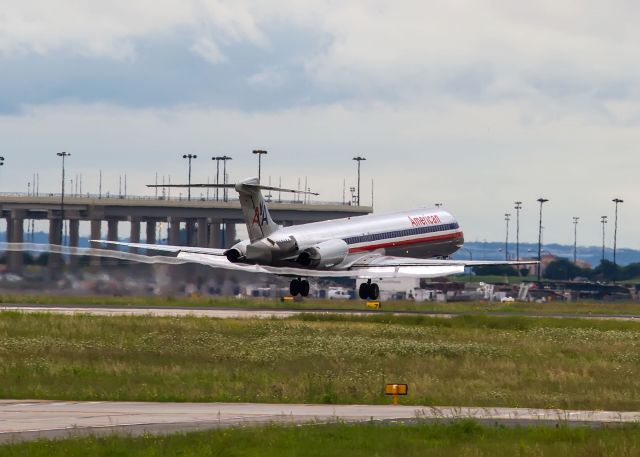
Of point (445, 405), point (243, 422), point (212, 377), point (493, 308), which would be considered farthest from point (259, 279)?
point (243, 422)

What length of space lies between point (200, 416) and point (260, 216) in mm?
52763

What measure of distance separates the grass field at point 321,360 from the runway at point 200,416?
7.79 ft

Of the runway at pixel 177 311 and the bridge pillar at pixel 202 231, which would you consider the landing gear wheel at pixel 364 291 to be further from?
the bridge pillar at pixel 202 231

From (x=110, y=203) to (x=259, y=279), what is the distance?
10984cm

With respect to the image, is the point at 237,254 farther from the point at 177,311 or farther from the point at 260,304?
the point at 177,311

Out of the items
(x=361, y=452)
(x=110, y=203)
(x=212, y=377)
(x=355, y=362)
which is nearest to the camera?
(x=361, y=452)

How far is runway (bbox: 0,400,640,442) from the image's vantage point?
29.0 meters

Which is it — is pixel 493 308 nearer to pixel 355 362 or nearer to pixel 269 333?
pixel 269 333

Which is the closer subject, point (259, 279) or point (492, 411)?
point (492, 411)

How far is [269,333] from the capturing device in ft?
198

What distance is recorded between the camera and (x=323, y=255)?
8531 centimetres

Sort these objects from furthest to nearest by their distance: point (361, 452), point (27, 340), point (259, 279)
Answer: point (259, 279) < point (27, 340) < point (361, 452)

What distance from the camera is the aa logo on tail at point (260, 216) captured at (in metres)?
84.1

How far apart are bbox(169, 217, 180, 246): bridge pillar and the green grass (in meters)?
161
